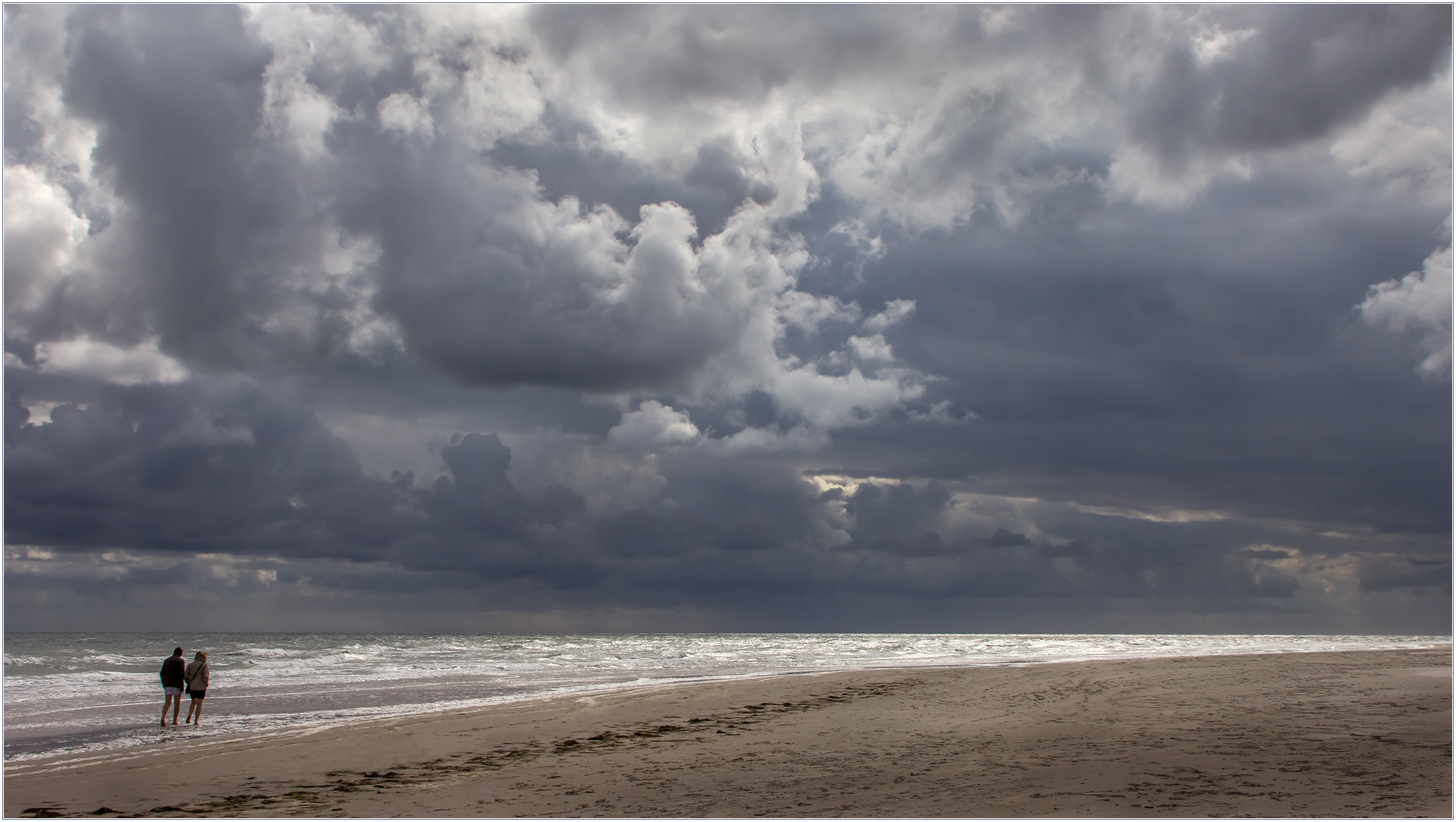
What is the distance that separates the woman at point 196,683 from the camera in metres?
21.7

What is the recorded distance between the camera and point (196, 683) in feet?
71.5

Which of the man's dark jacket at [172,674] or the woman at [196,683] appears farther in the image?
the woman at [196,683]

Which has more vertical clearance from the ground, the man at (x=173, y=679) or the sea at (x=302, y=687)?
the man at (x=173, y=679)

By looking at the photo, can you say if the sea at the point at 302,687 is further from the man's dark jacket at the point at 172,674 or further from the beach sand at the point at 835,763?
the beach sand at the point at 835,763

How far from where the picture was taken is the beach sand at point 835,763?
1106 cm

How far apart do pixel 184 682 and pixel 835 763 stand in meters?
17.1

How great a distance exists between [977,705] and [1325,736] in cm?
846

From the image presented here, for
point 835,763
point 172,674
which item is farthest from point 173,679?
point 835,763

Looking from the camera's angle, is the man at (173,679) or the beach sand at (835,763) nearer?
the beach sand at (835,763)

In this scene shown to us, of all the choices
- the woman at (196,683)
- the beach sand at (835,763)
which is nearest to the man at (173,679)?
the woman at (196,683)

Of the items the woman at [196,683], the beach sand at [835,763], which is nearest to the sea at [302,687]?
the woman at [196,683]

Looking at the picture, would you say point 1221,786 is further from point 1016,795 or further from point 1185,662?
point 1185,662

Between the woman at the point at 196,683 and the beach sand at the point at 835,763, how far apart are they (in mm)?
3841

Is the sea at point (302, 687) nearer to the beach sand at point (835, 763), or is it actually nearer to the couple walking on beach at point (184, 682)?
the couple walking on beach at point (184, 682)
